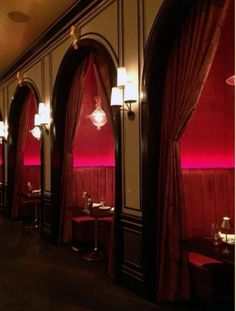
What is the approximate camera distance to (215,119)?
423 cm

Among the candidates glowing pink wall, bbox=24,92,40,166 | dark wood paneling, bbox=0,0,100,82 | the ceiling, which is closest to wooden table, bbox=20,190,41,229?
glowing pink wall, bbox=24,92,40,166

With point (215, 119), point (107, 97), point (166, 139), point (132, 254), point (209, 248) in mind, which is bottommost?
point (132, 254)

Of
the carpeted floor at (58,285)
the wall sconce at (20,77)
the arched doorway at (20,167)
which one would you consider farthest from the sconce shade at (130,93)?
the arched doorway at (20,167)

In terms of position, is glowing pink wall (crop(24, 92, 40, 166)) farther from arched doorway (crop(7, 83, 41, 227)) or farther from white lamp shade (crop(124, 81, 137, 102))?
white lamp shade (crop(124, 81, 137, 102))

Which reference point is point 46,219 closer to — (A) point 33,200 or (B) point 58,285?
(A) point 33,200

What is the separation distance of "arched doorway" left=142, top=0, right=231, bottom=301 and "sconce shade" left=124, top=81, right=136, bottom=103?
0.61ft

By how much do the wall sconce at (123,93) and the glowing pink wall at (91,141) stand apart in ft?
8.38

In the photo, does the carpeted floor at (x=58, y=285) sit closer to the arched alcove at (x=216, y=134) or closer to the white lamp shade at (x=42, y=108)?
the arched alcove at (x=216, y=134)

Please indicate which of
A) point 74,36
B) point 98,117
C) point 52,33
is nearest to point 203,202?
point 98,117

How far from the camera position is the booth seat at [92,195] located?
18.4 feet

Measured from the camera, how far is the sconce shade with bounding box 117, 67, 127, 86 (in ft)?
12.6

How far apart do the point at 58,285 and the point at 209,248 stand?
1904mm

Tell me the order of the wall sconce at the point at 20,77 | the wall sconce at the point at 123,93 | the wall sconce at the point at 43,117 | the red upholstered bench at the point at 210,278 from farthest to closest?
the wall sconce at the point at 20,77
the wall sconce at the point at 43,117
the wall sconce at the point at 123,93
the red upholstered bench at the point at 210,278

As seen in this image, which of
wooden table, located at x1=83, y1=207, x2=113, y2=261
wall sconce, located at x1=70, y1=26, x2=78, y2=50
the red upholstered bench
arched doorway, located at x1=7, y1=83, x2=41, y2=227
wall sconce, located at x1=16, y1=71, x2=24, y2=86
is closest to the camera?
the red upholstered bench
